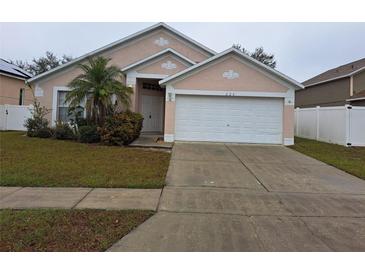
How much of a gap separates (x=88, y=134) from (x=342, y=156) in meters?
11.1

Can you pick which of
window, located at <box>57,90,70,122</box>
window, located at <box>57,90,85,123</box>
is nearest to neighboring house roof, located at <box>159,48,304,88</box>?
window, located at <box>57,90,85,123</box>

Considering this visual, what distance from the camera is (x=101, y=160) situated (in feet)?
29.8

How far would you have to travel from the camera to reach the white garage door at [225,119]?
45.3 feet

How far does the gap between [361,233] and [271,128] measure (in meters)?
9.91

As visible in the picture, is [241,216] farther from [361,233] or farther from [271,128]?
[271,128]

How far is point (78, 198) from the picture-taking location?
5484mm

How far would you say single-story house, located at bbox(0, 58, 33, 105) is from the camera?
848 inches

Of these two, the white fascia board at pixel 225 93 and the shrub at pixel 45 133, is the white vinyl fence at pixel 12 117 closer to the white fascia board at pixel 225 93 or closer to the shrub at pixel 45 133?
the shrub at pixel 45 133

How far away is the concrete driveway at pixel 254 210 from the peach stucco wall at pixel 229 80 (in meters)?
5.47

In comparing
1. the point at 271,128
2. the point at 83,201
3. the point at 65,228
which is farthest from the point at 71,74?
the point at 65,228

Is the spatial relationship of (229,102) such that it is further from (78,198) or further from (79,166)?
(78,198)

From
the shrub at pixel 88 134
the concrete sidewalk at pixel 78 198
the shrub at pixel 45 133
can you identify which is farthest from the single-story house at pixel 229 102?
the concrete sidewalk at pixel 78 198

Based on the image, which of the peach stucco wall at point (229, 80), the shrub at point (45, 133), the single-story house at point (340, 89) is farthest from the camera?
the single-story house at point (340, 89)

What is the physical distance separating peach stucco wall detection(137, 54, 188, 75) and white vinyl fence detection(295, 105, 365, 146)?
8553 millimetres
